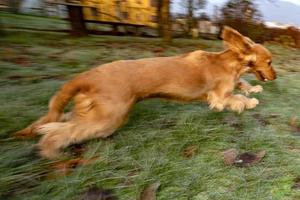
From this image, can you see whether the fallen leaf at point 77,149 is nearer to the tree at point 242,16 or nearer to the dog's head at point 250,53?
the dog's head at point 250,53

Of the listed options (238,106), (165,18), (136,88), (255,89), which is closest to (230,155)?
(136,88)

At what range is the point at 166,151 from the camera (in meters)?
3.30

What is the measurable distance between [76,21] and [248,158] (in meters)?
7.64

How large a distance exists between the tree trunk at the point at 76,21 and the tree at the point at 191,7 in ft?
9.34

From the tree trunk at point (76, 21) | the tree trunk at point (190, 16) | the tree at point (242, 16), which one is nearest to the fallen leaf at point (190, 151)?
the tree trunk at point (76, 21)

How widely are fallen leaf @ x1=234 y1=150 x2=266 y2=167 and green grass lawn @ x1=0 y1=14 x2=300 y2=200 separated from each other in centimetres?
6

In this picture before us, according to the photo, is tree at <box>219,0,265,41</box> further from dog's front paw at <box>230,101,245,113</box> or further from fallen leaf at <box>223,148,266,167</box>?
fallen leaf at <box>223,148,266,167</box>

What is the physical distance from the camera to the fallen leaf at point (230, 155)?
319 centimetres

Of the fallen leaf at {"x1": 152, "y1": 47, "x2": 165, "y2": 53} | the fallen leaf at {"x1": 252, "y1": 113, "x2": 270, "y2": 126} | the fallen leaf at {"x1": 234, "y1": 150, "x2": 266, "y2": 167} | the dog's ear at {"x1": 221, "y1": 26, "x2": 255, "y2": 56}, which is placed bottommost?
the fallen leaf at {"x1": 152, "y1": 47, "x2": 165, "y2": 53}

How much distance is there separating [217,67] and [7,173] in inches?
88.6

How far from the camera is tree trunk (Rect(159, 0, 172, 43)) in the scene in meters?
9.62

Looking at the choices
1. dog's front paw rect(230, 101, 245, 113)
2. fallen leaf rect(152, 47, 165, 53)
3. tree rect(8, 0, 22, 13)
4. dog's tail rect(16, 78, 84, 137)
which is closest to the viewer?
dog's tail rect(16, 78, 84, 137)

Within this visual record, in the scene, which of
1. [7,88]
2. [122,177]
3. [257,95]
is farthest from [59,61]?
[122,177]

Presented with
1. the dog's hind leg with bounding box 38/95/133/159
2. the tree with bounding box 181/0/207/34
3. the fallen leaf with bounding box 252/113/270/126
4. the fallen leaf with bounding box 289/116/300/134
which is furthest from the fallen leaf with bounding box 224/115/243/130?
the tree with bounding box 181/0/207/34
